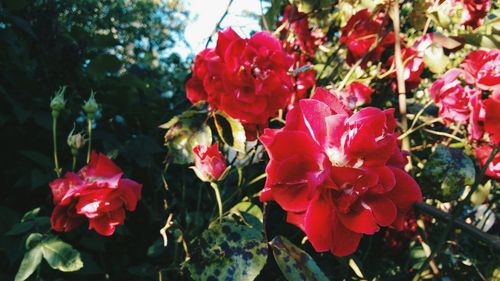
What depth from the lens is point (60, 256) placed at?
2.30 ft

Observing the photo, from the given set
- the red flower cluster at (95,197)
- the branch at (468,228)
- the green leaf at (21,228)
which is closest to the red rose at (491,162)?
the branch at (468,228)

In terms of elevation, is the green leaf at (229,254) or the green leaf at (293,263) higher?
the green leaf at (293,263)

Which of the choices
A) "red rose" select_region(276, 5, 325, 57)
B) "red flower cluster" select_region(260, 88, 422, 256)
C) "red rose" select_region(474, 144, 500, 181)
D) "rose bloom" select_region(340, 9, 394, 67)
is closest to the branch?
"red flower cluster" select_region(260, 88, 422, 256)

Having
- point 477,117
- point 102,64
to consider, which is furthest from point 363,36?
point 102,64

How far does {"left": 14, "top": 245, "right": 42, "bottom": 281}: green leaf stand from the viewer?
26.6 inches

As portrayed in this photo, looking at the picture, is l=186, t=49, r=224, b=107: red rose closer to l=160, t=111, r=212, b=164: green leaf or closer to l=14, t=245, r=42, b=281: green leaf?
l=160, t=111, r=212, b=164: green leaf

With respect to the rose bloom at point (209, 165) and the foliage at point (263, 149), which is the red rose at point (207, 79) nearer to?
the foliage at point (263, 149)

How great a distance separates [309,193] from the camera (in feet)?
1.51

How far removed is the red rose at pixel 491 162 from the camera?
0.73 meters

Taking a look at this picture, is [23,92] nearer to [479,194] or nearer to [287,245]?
[287,245]

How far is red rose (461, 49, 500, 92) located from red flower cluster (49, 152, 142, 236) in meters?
0.62

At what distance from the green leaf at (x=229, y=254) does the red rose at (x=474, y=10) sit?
70 centimetres

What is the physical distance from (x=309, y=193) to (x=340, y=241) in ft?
0.22

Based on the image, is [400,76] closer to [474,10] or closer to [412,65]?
[412,65]
